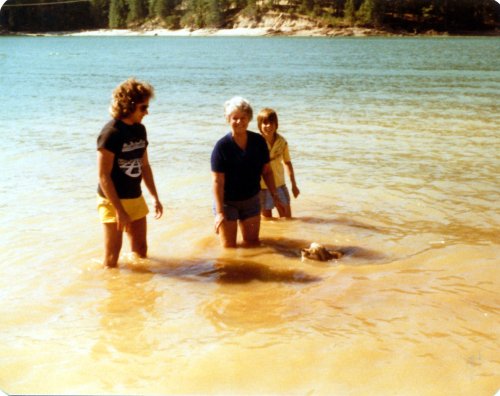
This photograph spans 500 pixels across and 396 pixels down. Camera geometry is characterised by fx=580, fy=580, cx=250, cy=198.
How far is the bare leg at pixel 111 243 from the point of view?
5207 millimetres

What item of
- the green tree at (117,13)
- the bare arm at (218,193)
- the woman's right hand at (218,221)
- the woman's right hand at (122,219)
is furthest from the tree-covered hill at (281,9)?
the woman's right hand at (122,219)

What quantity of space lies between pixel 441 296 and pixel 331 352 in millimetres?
1400

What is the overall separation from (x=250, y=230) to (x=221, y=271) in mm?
748

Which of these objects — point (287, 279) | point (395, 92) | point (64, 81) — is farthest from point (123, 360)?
point (64, 81)

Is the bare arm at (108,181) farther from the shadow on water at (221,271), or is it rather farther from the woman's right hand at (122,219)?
the shadow on water at (221,271)

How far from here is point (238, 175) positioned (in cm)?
580

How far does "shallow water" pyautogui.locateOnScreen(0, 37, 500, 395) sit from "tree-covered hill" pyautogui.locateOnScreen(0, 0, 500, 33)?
5.68 m

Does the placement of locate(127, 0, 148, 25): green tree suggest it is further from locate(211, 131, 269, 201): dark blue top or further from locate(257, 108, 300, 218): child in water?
locate(211, 131, 269, 201): dark blue top

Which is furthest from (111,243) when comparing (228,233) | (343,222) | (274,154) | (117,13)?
(117,13)

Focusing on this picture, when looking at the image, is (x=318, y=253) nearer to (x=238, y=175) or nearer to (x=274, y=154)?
(x=238, y=175)

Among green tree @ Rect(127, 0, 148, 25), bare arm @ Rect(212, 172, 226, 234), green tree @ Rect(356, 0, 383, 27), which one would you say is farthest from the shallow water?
green tree @ Rect(127, 0, 148, 25)

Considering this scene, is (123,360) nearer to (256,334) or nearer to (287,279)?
(256,334)

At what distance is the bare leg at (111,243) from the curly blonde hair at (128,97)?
1027 millimetres

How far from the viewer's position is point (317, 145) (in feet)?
39.7
